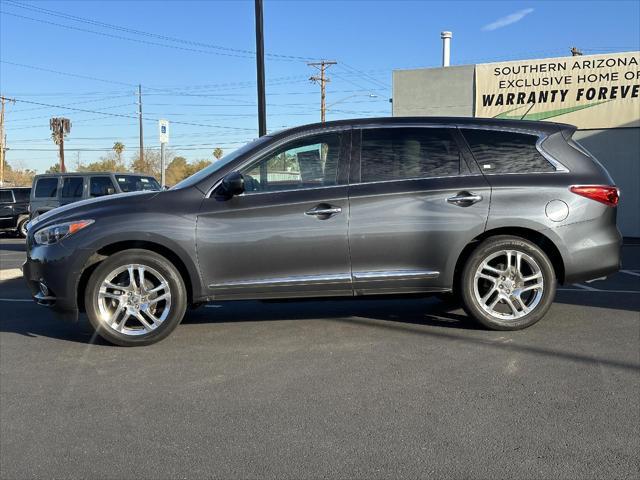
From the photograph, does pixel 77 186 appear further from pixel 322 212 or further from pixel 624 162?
pixel 624 162

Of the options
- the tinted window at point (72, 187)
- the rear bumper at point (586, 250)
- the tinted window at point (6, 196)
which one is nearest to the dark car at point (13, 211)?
the tinted window at point (6, 196)

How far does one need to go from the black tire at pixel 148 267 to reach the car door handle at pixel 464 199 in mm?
2450

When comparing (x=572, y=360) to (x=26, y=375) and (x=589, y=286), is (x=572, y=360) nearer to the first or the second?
(x=589, y=286)

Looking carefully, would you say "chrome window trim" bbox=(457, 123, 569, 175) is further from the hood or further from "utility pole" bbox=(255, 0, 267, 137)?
"utility pole" bbox=(255, 0, 267, 137)

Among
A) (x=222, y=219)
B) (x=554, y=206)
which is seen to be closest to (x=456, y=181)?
(x=554, y=206)

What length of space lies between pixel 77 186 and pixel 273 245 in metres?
10.2

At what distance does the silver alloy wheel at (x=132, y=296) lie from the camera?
15.3ft

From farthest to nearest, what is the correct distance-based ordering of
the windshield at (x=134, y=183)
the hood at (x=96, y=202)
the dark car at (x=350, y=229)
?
the windshield at (x=134, y=183)
the hood at (x=96, y=202)
the dark car at (x=350, y=229)

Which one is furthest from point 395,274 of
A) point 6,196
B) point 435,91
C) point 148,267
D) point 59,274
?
point 6,196

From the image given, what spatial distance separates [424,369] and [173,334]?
2397 millimetres

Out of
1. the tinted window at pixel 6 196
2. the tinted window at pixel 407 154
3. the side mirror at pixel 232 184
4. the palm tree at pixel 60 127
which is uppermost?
the palm tree at pixel 60 127

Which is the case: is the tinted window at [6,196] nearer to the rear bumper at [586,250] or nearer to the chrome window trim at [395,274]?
the chrome window trim at [395,274]

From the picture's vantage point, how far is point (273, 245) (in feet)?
15.2

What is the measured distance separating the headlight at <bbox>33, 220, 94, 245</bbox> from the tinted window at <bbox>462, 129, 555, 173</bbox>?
11.2ft
